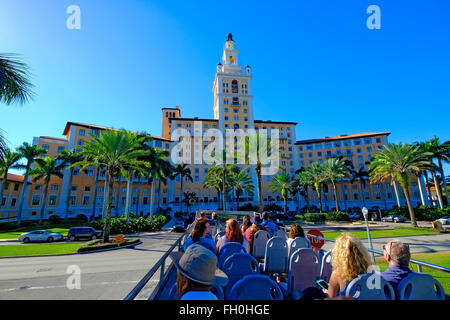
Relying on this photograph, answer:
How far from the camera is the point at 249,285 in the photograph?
240 cm

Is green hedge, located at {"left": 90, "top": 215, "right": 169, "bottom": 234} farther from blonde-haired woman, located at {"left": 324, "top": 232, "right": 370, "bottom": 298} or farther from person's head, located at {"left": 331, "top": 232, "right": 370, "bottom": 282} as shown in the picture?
person's head, located at {"left": 331, "top": 232, "right": 370, "bottom": 282}

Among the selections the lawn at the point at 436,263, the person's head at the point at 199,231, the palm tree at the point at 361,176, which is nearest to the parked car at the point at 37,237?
the person's head at the point at 199,231

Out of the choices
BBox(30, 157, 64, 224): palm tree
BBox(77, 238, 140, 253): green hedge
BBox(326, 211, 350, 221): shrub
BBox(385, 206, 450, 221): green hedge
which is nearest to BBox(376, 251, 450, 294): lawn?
BBox(77, 238, 140, 253): green hedge

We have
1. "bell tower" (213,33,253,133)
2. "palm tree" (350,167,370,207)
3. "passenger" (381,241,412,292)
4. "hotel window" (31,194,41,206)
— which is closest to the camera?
"passenger" (381,241,412,292)

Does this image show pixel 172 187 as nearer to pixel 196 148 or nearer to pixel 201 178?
pixel 201 178

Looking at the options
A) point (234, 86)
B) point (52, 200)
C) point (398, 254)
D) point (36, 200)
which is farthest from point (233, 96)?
point (398, 254)

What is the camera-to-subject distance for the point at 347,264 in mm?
2791

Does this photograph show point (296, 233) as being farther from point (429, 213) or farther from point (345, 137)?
point (345, 137)

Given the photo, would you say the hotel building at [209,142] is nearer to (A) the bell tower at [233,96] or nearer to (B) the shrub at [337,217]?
(A) the bell tower at [233,96]

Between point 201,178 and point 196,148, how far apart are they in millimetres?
10752

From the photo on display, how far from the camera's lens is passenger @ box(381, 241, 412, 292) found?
285cm

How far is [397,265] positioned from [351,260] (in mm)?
Answer: 811

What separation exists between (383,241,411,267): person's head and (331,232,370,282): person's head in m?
0.50

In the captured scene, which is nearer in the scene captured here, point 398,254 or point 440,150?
point 398,254
